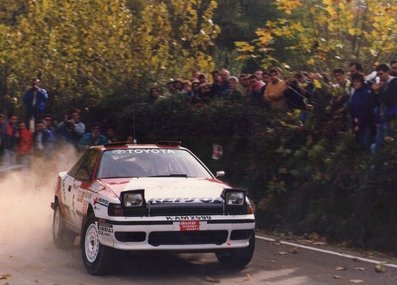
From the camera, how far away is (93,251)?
34.5 feet

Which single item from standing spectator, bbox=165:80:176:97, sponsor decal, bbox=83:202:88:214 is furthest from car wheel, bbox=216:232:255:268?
standing spectator, bbox=165:80:176:97

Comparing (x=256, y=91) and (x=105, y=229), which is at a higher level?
(x=256, y=91)

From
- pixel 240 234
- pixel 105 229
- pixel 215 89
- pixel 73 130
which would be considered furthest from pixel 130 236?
pixel 73 130

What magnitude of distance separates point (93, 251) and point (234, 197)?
5.83ft

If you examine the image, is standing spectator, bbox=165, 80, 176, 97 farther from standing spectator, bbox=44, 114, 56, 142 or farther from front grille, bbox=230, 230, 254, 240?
front grille, bbox=230, 230, 254, 240

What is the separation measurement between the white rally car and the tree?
510 centimetres

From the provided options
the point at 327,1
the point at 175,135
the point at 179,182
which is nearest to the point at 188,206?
the point at 179,182

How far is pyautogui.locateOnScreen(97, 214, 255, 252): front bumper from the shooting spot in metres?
9.95

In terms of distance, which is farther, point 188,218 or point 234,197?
point 234,197

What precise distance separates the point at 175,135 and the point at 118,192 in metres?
9.21

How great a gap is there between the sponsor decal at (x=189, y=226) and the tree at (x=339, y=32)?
6478mm

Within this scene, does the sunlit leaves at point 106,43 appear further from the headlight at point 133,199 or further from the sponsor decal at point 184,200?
the headlight at point 133,199

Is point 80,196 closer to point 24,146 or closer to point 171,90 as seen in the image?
point 171,90

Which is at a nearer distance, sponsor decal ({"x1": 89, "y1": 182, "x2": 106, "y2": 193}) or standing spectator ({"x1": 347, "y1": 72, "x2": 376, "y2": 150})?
sponsor decal ({"x1": 89, "y1": 182, "x2": 106, "y2": 193})
